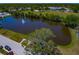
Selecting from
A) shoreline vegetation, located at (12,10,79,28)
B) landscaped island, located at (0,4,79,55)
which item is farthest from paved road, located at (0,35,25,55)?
shoreline vegetation, located at (12,10,79,28)

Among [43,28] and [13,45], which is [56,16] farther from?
[13,45]

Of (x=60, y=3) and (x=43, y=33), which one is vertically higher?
(x=60, y=3)

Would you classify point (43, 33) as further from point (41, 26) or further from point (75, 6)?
point (75, 6)

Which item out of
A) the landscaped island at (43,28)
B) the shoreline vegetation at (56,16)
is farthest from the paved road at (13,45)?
the shoreline vegetation at (56,16)

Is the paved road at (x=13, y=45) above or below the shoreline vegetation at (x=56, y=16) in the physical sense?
below

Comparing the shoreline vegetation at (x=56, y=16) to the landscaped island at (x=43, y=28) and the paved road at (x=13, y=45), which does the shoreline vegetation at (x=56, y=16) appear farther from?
the paved road at (x=13, y=45)

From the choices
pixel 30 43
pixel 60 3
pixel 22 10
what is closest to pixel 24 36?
pixel 30 43

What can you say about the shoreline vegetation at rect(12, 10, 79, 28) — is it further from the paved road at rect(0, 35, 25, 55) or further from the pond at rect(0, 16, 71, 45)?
the paved road at rect(0, 35, 25, 55)

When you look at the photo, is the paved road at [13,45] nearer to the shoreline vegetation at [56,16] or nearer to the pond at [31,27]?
the pond at [31,27]
